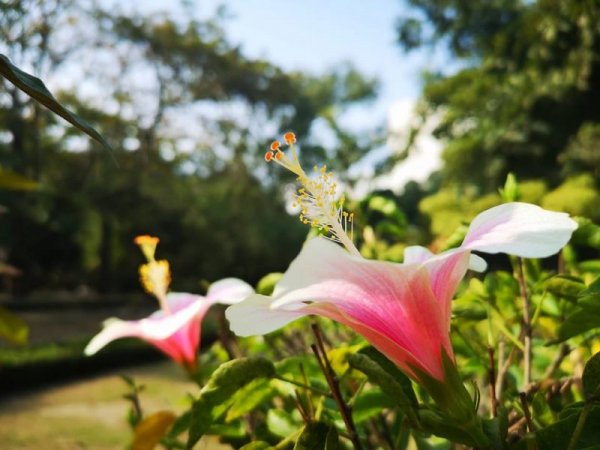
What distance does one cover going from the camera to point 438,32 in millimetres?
9438

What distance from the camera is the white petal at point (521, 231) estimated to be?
1.09 feet

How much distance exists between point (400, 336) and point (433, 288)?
4 centimetres

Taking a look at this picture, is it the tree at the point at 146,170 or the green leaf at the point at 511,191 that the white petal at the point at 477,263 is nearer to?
the green leaf at the point at 511,191

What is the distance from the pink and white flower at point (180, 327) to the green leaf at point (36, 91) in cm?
29

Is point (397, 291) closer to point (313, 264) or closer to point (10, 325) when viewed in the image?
point (313, 264)

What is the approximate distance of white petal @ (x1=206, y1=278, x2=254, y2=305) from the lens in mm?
647

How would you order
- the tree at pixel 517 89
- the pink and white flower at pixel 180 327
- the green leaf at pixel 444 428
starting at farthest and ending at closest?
the tree at pixel 517 89
the pink and white flower at pixel 180 327
the green leaf at pixel 444 428

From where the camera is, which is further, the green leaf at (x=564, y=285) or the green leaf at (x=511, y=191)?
the green leaf at (x=511, y=191)

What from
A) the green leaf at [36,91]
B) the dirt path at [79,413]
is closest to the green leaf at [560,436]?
the green leaf at [36,91]

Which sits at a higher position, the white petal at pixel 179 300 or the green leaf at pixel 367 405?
the white petal at pixel 179 300

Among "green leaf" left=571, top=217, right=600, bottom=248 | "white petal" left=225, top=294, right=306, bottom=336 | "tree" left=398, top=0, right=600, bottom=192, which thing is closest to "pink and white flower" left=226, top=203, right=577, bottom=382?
"white petal" left=225, top=294, right=306, bottom=336

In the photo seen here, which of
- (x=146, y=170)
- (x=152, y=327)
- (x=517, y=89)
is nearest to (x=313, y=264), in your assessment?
(x=152, y=327)

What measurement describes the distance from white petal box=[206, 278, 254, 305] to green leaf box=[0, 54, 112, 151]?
0.91 ft

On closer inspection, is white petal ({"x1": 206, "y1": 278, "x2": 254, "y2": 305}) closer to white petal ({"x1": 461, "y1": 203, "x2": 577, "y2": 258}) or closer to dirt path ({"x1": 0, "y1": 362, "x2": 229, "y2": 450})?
white petal ({"x1": 461, "y1": 203, "x2": 577, "y2": 258})
